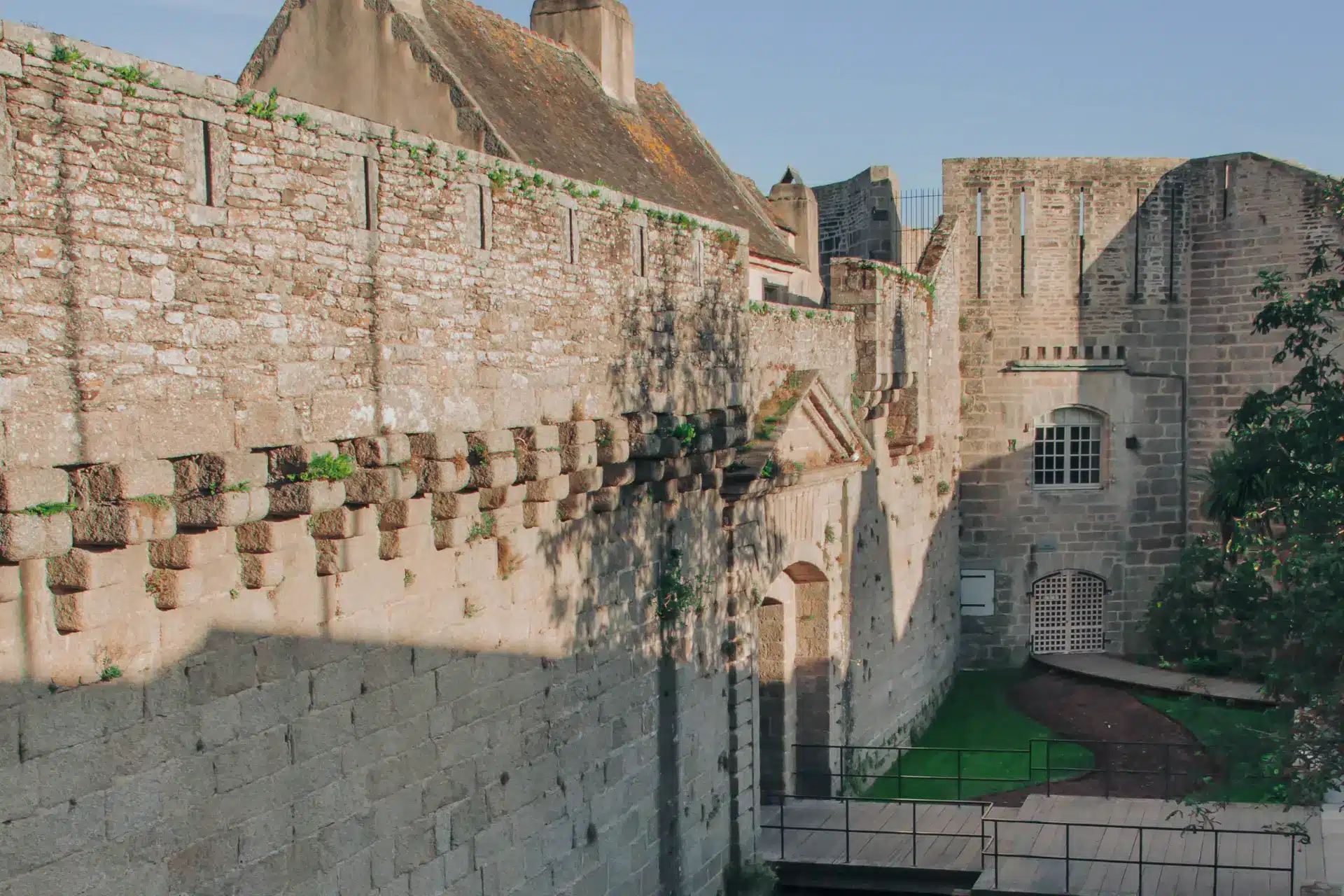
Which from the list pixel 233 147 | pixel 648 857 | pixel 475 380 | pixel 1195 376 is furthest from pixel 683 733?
pixel 1195 376

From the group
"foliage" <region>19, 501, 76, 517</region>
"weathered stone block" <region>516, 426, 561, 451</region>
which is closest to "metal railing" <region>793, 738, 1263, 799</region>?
"weathered stone block" <region>516, 426, 561, 451</region>

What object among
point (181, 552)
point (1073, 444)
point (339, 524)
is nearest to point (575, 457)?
point (339, 524)

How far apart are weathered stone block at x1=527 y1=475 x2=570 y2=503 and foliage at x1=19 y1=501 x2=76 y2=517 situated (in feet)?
12.7

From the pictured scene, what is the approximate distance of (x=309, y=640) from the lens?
25.8ft

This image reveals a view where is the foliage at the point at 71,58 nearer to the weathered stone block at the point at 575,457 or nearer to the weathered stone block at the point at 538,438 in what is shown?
the weathered stone block at the point at 538,438

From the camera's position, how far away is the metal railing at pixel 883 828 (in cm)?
1458

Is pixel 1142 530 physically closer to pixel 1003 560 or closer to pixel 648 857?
pixel 1003 560

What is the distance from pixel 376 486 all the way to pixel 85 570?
2.01m

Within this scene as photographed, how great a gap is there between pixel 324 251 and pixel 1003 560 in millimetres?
18373

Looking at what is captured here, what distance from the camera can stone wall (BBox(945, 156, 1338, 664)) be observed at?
2427cm

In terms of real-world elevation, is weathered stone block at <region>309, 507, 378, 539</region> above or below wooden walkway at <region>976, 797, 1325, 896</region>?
above

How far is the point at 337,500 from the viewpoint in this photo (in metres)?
7.75

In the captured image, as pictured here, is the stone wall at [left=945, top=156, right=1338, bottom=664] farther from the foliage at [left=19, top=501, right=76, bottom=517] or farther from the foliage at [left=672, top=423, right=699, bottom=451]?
the foliage at [left=19, top=501, right=76, bottom=517]

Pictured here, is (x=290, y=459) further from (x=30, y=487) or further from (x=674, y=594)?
(x=674, y=594)
